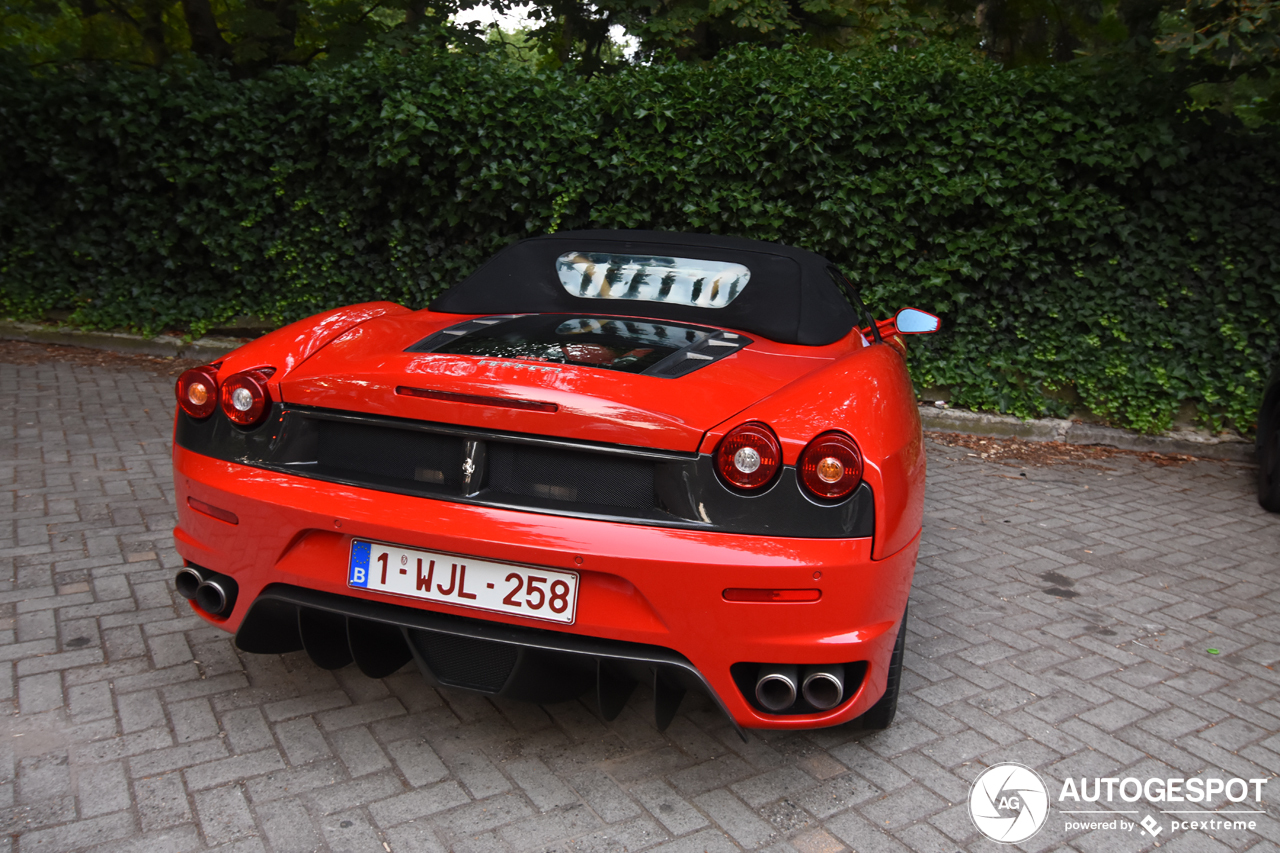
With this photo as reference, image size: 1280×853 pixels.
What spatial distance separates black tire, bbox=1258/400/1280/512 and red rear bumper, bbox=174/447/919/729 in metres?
4.49

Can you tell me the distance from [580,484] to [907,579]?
0.95 meters

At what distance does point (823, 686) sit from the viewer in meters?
2.23

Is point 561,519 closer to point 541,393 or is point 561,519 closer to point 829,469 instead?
point 541,393

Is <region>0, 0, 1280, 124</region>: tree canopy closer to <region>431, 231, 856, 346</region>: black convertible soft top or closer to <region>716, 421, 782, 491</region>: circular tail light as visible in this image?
<region>431, 231, 856, 346</region>: black convertible soft top

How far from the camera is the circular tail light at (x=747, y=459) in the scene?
2170mm

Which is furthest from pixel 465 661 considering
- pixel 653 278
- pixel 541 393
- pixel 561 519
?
pixel 653 278

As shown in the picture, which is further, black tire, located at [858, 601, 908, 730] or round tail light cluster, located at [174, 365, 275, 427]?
black tire, located at [858, 601, 908, 730]

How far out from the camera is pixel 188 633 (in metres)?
3.17

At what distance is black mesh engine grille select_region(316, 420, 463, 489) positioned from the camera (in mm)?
2303

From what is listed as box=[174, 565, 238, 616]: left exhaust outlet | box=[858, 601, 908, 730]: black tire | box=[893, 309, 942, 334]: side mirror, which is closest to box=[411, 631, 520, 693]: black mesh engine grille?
box=[174, 565, 238, 616]: left exhaust outlet

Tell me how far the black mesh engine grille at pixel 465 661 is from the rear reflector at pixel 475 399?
0.59 m

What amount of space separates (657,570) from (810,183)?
5.49 m

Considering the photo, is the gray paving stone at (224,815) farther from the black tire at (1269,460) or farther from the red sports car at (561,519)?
the black tire at (1269,460)

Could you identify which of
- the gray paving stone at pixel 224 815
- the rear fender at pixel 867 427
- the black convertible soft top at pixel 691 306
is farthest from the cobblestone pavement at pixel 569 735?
the black convertible soft top at pixel 691 306
